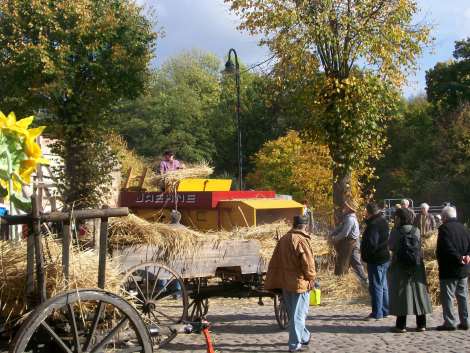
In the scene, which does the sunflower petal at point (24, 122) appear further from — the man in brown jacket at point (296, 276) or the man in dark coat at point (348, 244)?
the man in dark coat at point (348, 244)

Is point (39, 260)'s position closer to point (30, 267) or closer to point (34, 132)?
point (30, 267)

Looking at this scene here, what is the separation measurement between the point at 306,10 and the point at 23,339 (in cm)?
994

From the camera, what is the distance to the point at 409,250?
9000mm

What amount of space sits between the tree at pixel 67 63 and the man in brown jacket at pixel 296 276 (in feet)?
28.7

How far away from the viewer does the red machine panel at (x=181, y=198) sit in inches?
440

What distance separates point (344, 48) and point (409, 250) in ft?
17.3

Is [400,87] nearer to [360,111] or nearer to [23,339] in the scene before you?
[360,111]

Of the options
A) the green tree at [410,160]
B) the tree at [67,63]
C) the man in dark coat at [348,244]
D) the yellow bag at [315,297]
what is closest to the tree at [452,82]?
the green tree at [410,160]

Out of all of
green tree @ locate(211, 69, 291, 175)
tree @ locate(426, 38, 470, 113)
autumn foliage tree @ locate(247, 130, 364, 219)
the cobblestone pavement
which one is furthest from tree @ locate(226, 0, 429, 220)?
tree @ locate(426, 38, 470, 113)

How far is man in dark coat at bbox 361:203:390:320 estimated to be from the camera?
382 inches

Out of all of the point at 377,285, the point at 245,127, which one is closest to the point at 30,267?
the point at 377,285

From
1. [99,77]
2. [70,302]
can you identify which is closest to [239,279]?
[70,302]

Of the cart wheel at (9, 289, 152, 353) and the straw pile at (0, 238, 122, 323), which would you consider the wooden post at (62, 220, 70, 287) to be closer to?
the straw pile at (0, 238, 122, 323)

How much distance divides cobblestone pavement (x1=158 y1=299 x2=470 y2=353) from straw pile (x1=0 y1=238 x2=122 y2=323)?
3.22 m
